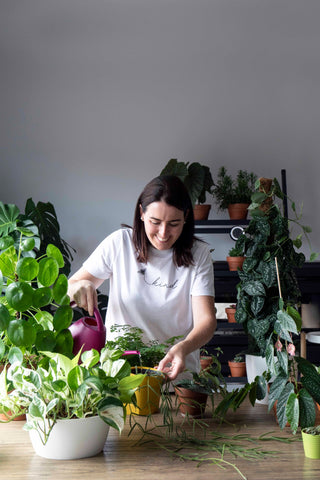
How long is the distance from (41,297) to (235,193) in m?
3.03

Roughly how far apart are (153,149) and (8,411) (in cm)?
332

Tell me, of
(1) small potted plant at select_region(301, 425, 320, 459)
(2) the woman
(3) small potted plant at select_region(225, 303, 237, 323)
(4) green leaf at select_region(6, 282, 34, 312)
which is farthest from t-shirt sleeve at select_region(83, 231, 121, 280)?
(3) small potted plant at select_region(225, 303, 237, 323)

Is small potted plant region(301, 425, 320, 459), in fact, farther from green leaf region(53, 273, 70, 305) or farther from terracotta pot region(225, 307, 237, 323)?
terracotta pot region(225, 307, 237, 323)

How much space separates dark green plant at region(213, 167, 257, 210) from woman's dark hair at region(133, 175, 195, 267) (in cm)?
206

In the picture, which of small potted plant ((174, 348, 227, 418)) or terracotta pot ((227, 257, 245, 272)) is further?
terracotta pot ((227, 257, 245, 272))

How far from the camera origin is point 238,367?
3.80 metres

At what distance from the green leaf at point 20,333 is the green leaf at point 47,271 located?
0.38ft

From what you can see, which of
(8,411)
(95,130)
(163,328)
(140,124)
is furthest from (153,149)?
(8,411)

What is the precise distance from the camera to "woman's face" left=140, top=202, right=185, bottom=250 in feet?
6.29

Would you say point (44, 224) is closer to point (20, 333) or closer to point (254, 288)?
point (254, 288)

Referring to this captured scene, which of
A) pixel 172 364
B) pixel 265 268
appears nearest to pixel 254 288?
pixel 265 268

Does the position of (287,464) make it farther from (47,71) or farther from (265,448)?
(47,71)

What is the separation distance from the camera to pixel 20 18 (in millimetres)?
4375

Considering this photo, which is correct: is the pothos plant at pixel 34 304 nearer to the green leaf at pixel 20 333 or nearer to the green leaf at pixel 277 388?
the green leaf at pixel 20 333
